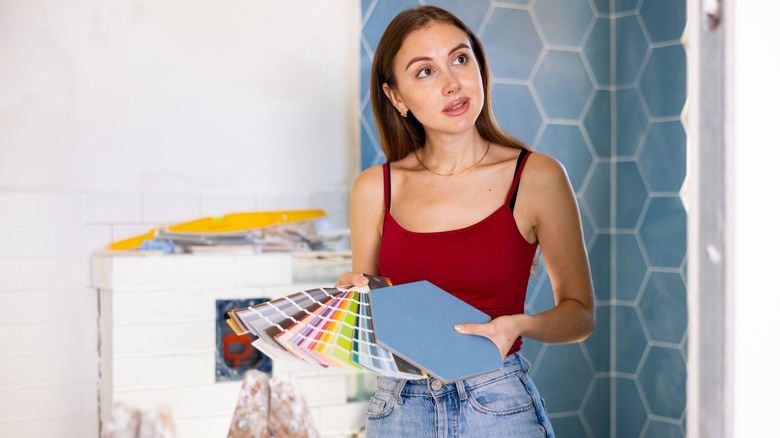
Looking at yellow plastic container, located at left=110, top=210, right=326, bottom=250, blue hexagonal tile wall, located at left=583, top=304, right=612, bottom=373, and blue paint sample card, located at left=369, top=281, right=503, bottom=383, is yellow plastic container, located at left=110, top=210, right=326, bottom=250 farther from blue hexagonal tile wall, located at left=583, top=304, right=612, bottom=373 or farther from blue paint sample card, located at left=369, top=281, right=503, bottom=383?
blue paint sample card, located at left=369, top=281, right=503, bottom=383

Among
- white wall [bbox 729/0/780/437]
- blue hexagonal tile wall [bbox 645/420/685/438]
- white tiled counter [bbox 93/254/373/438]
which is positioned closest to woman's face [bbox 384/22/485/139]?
white tiled counter [bbox 93/254/373/438]

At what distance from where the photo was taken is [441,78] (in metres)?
1.40

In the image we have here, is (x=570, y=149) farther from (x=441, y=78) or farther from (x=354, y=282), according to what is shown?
(x=354, y=282)

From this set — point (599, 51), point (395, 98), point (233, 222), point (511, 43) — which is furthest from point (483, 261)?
point (599, 51)

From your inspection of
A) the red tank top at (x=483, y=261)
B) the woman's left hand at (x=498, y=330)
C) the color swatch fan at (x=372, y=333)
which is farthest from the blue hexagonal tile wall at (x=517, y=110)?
the color swatch fan at (x=372, y=333)

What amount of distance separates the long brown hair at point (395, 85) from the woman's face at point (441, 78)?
0.02 meters

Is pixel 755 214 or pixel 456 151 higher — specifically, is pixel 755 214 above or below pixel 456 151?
below

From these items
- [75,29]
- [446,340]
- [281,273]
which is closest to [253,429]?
[446,340]

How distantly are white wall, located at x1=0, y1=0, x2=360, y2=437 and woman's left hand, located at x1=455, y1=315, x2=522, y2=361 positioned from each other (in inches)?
59.8

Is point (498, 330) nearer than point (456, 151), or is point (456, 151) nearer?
point (498, 330)

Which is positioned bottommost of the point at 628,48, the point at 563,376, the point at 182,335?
the point at 563,376

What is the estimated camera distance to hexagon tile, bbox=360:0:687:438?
2.55 metres

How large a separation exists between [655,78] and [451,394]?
73.4 inches

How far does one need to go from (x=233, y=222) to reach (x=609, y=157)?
1.48 metres
